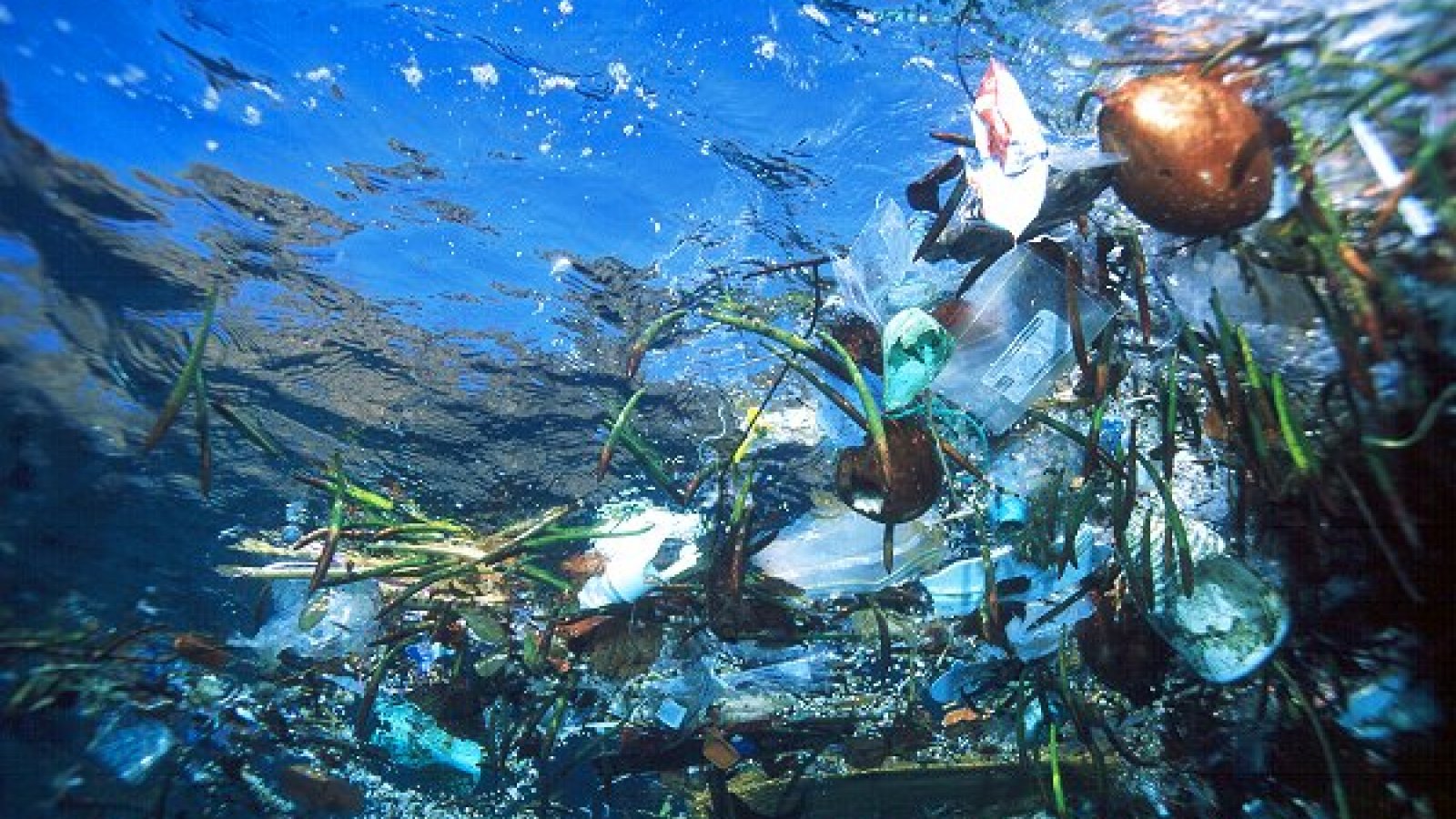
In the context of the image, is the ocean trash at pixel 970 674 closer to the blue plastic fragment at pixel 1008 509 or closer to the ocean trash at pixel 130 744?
the blue plastic fragment at pixel 1008 509

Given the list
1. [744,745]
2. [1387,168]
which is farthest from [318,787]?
[1387,168]

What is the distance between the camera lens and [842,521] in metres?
6.62

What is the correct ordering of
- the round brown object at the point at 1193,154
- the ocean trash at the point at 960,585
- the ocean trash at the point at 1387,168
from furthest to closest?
the ocean trash at the point at 960,585
the ocean trash at the point at 1387,168
the round brown object at the point at 1193,154

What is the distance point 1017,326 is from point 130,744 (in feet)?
62.6

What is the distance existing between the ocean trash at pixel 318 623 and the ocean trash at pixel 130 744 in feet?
15.4

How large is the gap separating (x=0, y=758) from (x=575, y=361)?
24047 mm

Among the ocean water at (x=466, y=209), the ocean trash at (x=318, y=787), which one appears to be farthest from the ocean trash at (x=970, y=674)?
the ocean trash at (x=318, y=787)

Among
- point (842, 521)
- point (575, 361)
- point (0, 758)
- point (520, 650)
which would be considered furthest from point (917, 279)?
point (0, 758)

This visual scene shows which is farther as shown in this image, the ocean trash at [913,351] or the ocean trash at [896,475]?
the ocean trash at [896,475]

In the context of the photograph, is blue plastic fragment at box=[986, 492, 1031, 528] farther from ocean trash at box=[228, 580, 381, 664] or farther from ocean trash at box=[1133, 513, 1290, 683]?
ocean trash at box=[228, 580, 381, 664]

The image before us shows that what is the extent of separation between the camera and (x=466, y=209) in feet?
19.6

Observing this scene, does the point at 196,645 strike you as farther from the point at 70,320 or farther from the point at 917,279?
the point at 917,279

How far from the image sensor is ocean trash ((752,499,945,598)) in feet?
21.2

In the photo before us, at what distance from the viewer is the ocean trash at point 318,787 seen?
14.1 metres
